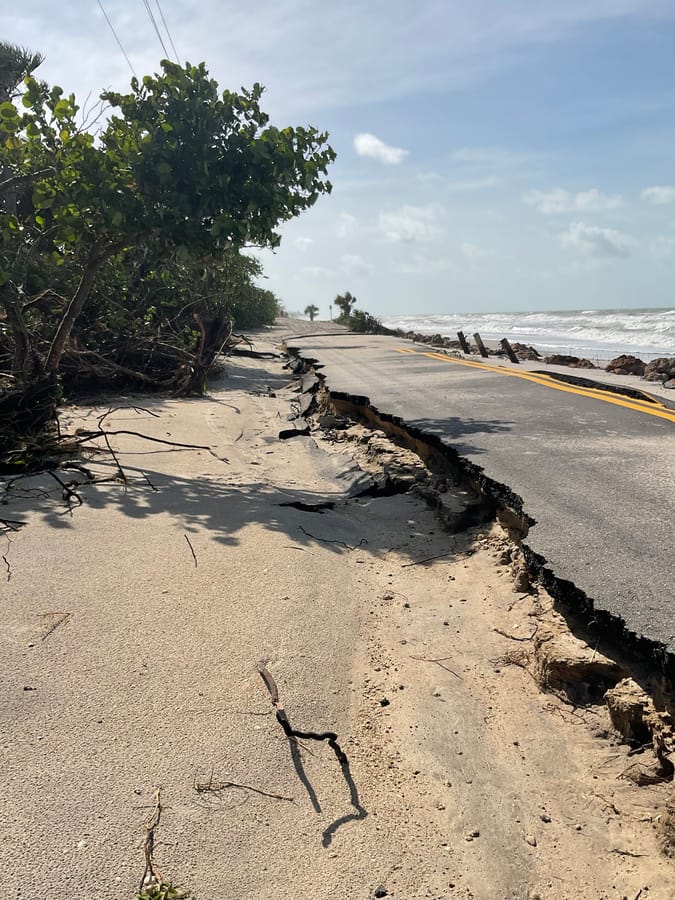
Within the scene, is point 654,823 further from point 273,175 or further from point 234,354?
point 234,354

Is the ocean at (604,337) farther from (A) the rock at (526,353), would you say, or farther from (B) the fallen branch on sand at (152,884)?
(B) the fallen branch on sand at (152,884)

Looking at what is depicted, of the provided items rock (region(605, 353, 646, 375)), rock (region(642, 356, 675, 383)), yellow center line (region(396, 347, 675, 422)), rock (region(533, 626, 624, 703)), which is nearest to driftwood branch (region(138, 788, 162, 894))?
rock (region(533, 626, 624, 703))

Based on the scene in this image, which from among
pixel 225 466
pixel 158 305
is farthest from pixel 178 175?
pixel 158 305

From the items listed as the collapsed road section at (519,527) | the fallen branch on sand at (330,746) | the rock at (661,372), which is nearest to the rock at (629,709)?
the collapsed road section at (519,527)

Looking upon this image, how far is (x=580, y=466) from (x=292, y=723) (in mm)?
3361

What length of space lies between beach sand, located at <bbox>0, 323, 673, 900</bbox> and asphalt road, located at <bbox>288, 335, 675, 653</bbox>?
1.25 feet

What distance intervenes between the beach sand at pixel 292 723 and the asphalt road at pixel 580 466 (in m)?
0.38

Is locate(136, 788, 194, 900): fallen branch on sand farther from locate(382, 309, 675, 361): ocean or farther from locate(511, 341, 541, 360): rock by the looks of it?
locate(382, 309, 675, 361): ocean

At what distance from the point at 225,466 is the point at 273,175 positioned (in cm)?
282

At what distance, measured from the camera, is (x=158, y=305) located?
12.9m

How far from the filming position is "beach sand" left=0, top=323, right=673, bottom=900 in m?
1.95

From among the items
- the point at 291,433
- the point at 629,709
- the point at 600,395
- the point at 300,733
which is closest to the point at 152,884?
the point at 300,733

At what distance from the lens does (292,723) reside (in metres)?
2.61

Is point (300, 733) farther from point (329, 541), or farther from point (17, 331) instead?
point (17, 331)
